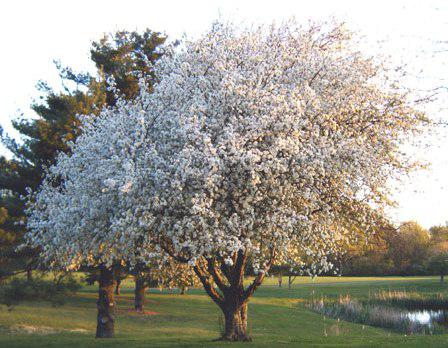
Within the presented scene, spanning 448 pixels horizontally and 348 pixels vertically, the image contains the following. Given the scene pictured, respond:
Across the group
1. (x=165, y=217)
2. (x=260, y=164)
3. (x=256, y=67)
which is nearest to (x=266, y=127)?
(x=260, y=164)

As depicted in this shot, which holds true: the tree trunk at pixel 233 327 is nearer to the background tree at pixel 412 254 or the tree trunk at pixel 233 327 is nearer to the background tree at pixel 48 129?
the background tree at pixel 48 129

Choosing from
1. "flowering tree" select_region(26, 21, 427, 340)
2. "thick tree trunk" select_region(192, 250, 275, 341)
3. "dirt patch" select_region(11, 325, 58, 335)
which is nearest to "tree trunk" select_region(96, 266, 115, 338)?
"dirt patch" select_region(11, 325, 58, 335)

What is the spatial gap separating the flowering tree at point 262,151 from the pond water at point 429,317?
2844 centimetres

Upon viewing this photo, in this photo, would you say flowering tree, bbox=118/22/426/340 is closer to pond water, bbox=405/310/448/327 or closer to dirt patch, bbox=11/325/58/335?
dirt patch, bbox=11/325/58/335

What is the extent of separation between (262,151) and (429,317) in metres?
40.0

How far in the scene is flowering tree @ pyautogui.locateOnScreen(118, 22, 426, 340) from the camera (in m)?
17.3

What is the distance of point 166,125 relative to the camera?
19.5 m

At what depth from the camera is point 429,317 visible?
166 ft

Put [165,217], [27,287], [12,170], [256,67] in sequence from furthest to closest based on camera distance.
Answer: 1. [12,170]
2. [27,287]
3. [256,67]
4. [165,217]

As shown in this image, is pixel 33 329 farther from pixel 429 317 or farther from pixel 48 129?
pixel 429 317

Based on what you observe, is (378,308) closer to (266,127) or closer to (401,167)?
(401,167)

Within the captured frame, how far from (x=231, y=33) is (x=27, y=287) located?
16.7 meters

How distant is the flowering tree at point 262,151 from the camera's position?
683 inches

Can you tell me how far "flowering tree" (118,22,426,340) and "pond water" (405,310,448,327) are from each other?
28442 millimetres
